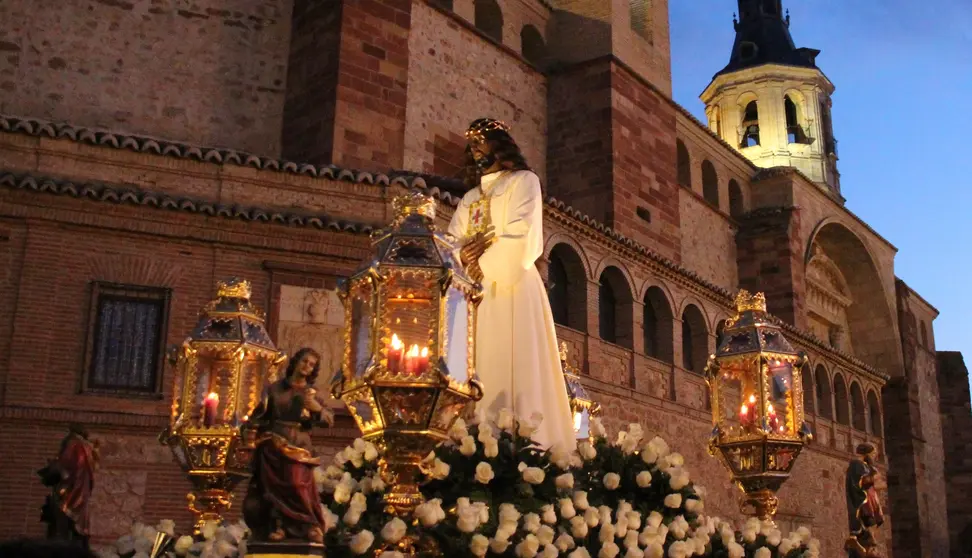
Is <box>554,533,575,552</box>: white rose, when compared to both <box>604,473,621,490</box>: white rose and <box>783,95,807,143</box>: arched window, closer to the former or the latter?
<box>604,473,621,490</box>: white rose

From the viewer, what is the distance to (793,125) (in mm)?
36250

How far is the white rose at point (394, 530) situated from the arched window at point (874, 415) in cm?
→ 2830

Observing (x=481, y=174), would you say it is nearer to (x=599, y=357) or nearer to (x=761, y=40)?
(x=599, y=357)

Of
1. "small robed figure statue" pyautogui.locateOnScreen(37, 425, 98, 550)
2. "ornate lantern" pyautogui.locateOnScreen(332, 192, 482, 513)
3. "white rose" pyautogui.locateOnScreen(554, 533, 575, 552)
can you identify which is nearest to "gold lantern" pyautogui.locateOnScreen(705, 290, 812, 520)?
"white rose" pyautogui.locateOnScreen(554, 533, 575, 552)

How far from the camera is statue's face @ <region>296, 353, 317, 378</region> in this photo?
4.86m

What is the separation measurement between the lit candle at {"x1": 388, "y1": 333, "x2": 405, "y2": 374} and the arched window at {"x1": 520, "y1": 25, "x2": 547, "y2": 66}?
748 inches

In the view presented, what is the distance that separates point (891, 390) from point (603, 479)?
3045cm

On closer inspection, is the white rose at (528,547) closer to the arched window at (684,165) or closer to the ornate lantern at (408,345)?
the ornate lantern at (408,345)

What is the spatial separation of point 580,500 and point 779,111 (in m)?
33.3

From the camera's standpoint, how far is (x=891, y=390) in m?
33.3

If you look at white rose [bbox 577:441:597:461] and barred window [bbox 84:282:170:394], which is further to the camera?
barred window [bbox 84:282:170:394]

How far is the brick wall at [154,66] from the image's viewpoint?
1559 centimetres

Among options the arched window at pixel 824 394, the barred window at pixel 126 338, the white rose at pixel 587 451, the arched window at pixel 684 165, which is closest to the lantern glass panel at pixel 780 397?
the white rose at pixel 587 451

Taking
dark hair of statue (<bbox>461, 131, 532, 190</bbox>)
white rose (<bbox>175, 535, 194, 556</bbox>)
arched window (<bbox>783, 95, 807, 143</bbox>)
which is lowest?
white rose (<bbox>175, 535, 194, 556</bbox>)
